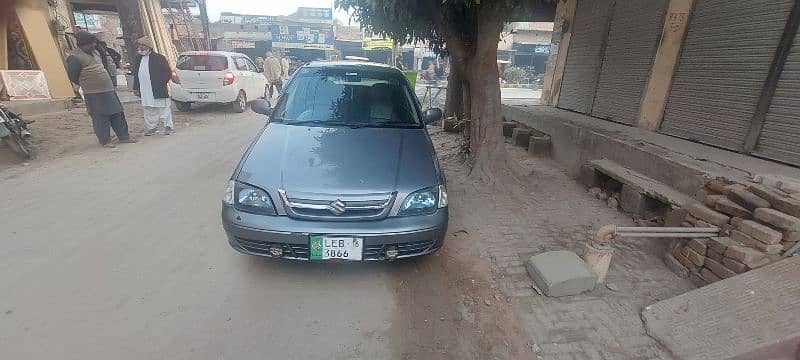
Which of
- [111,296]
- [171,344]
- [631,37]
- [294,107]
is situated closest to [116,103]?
[294,107]

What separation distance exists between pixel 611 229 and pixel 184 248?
350cm

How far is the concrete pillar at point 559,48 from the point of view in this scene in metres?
8.34

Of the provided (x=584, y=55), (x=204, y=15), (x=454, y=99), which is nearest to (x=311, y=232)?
(x=454, y=99)

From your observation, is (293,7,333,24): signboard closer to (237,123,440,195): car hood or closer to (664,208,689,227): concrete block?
(237,123,440,195): car hood

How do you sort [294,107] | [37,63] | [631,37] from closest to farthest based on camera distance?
[294,107] → [631,37] → [37,63]

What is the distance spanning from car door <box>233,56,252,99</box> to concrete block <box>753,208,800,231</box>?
10.5 m

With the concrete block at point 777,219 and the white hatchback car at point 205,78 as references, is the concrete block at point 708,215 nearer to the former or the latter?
the concrete block at point 777,219

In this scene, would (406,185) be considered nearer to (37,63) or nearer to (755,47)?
(755,47)

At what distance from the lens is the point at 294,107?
368 cm

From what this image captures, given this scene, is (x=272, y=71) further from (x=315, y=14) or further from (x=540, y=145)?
(x=315, y=14)

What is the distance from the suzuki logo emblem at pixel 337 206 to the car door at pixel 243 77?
8.91 m

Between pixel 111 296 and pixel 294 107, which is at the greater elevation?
pixel 294 107

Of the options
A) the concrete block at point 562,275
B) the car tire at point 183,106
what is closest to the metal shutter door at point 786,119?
the concrete block at point 562,275

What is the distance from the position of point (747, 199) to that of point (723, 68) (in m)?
2.62
